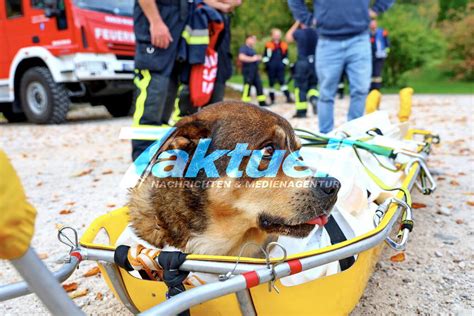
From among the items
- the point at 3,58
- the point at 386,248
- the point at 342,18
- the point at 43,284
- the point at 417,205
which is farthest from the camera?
the point at 3,58

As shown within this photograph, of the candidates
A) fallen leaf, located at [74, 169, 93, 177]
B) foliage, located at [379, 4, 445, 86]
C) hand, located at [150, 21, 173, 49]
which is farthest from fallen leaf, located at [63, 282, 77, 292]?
foliage, located at [379, 4, 445, 86]

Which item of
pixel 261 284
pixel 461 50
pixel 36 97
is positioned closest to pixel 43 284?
pixel 261 284

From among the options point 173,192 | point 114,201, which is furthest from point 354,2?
point 173,192

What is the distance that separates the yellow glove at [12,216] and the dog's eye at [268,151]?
1431mm

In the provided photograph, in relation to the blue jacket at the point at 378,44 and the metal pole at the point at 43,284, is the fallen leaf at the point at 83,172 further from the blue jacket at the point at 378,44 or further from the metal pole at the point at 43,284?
the blue jacket at the point at 378,44

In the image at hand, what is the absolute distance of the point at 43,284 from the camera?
103cm

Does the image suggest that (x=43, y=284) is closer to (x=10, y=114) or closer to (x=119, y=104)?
(x=119, y=104)

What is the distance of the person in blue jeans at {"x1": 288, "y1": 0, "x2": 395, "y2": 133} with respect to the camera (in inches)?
212

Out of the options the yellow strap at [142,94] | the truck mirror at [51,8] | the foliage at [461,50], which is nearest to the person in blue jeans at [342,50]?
the yellow strap at [142,94]

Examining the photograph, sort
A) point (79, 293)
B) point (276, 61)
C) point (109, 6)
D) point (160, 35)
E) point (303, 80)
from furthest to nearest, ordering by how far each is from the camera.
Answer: point (276, 61) < point (303, 80) < point (109, 6) < point (160, 35) < point (79, 293)

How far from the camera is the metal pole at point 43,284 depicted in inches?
39.2

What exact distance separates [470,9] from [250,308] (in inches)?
1247

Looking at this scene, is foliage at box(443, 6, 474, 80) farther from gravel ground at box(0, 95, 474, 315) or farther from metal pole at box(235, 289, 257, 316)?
metal pole at box(235, 289, 257, 316)

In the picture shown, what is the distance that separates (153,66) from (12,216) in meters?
3.25
